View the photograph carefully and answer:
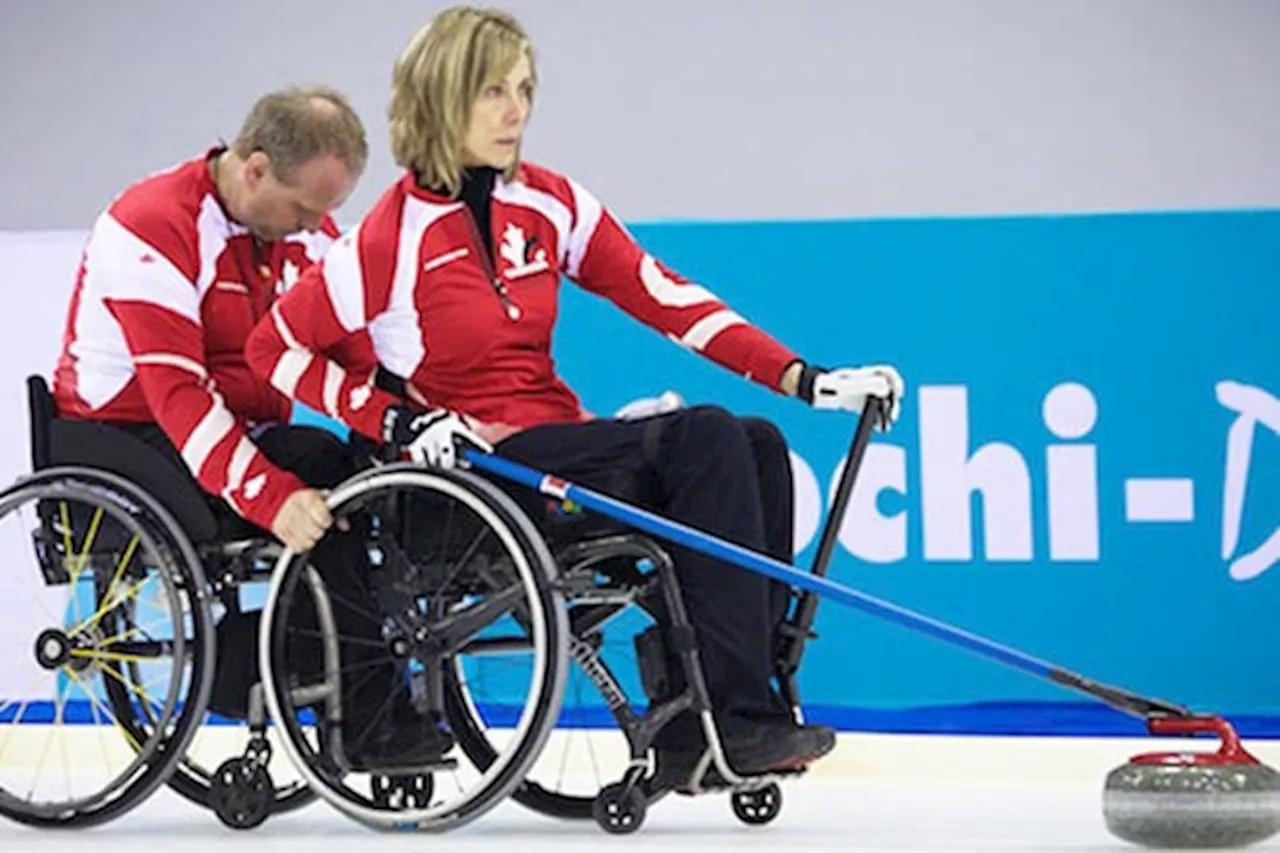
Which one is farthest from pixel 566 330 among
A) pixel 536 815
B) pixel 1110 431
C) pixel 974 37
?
pixel 974 37

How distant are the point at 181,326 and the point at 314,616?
0.43 m

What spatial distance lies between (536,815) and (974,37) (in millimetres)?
4968

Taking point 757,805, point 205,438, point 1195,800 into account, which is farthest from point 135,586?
point 1195,800

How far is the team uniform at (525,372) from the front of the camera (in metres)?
3.41

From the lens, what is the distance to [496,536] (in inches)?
136

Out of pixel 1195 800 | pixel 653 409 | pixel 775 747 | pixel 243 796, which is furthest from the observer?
pixel 243 796

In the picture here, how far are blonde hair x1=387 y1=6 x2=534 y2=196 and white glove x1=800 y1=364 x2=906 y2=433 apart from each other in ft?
1.76

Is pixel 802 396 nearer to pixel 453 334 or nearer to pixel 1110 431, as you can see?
pixel 453 334

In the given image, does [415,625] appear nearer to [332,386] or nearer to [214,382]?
[332,386]

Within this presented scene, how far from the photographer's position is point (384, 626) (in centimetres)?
359

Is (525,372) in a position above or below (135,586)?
above

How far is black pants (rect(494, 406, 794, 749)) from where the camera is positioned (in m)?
3.39

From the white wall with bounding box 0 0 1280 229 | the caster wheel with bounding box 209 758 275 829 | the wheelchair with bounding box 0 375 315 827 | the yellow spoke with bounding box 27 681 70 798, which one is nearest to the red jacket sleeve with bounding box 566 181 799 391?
the wheelchair with bounding box 0 375 315 827

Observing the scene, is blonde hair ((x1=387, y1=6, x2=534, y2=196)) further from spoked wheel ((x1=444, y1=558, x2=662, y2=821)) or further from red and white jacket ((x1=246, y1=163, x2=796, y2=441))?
spoked wheel ((x1=444, y1=558, x2=662, y2=821))
